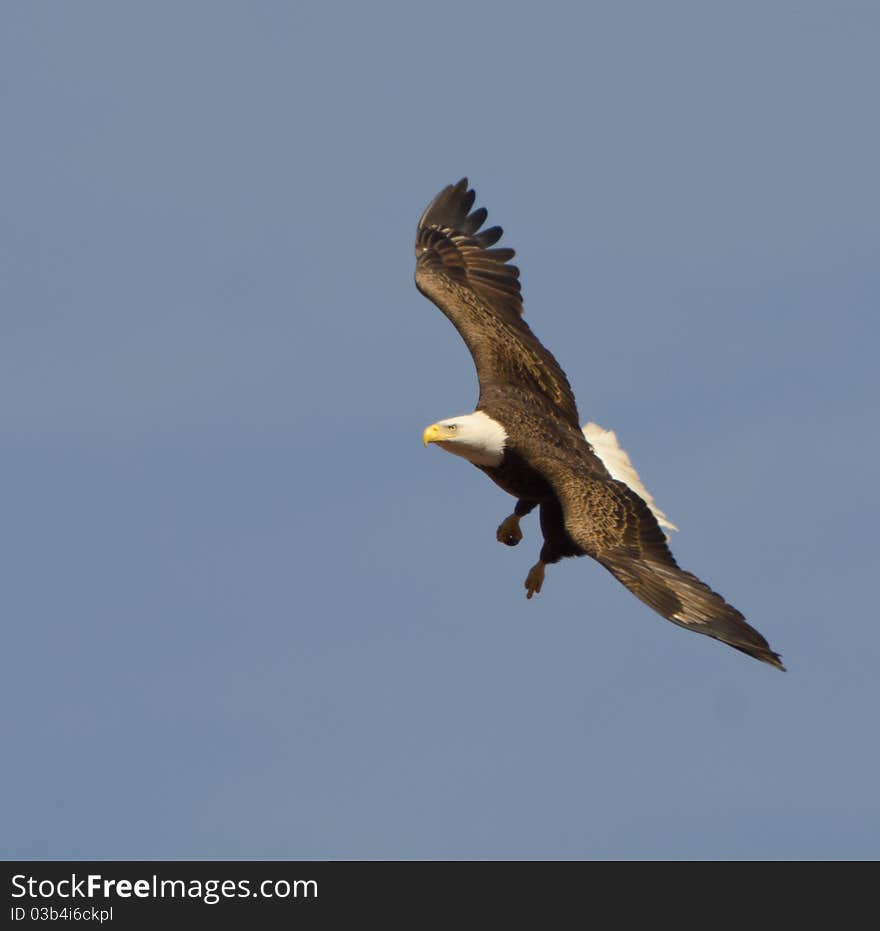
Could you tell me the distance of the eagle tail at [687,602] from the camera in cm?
1572

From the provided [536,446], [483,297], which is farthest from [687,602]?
[483,297]

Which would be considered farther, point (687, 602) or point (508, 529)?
point (508, 529)

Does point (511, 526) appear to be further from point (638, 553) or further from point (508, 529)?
point (638, 553)

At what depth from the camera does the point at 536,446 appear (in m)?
18.7

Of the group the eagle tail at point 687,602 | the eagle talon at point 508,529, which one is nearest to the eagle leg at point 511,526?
the eagle talon at point 508,529

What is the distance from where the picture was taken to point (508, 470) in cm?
1883

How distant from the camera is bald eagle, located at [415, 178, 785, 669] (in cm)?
1656

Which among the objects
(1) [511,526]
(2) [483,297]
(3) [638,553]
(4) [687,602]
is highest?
(2) [483,297]

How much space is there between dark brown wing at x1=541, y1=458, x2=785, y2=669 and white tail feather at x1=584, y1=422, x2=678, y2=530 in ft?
3.51

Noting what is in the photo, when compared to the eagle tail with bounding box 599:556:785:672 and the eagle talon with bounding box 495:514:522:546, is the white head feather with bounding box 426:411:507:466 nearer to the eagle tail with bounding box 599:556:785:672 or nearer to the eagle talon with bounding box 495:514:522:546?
the eagle talon with bounding box 495:514:522:546

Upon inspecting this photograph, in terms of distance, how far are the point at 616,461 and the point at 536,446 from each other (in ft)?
4.19
